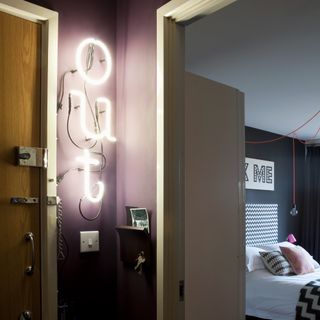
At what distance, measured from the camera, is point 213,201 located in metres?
2.26

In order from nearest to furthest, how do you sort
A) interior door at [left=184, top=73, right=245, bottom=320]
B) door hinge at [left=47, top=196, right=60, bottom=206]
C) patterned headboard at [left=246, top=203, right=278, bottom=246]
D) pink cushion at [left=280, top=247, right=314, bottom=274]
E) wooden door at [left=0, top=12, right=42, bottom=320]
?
wooden door at [left=0, top=12, right=42, bottom=320], door hinge at [left=47, top=196, right=60, bottom=206], interior door at [left=184, top=73, right=245, bottom=320], pink cushion at [left=280, top=247, right=314, bottom=274], patterned headboard at [left=246, top=203, right=278, bottom=246]

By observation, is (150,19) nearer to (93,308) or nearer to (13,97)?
(13,97)

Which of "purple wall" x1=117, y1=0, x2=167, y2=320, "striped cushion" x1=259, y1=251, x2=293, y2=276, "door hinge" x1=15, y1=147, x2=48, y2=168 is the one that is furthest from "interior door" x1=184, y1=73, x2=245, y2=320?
"striped cushion" x1=259, y1=251, x2=293, y2=276

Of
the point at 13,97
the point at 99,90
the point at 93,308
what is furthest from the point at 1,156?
the point at 93,308

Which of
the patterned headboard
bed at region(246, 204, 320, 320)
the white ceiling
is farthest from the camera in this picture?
the patterned headboard

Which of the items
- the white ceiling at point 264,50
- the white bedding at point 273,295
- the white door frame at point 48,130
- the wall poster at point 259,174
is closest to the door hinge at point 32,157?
the white door frame at point 48,130

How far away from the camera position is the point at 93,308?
188 centimetres

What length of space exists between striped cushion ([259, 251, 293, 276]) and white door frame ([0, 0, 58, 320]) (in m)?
3.42

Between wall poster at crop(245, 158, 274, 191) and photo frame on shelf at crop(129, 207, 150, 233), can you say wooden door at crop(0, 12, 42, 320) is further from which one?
wall poster at crop(245, 158, 274, 191)

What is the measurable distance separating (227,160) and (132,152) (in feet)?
2.43

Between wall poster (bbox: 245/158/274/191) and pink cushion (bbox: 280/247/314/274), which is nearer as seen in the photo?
pink cushion (bbox: 280/247/314/274)

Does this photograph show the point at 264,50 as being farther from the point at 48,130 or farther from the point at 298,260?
the point at 298,260

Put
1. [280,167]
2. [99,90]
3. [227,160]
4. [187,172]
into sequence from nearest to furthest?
[99,90]
[187,172]
[227,160]
[280,167]

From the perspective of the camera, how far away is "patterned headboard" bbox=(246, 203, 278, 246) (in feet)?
17.9
